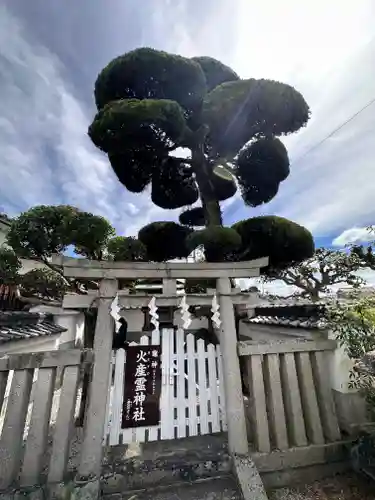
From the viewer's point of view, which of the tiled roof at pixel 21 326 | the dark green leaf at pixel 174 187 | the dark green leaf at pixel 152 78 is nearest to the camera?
the tiled roof at pixel 21 326

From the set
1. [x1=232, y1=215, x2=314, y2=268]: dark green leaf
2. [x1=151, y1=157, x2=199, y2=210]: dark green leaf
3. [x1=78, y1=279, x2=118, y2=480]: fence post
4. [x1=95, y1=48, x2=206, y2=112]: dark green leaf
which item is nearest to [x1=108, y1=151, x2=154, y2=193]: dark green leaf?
[x1=151, y1=157, x2=199, y2=210]: dark green leaf

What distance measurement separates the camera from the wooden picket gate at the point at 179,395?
3369 millimetres

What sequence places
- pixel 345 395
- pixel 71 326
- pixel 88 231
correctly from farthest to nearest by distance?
pixel 71 326
pixel 88 231
pixel 345 395

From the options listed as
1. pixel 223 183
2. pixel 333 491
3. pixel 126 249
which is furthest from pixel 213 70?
pixel 333 491

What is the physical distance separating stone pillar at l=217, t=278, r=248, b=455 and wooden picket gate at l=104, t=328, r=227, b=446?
188 mm

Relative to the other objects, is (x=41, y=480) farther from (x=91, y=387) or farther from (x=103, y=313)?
(x=103, y=313)

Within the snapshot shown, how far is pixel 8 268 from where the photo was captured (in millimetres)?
9211

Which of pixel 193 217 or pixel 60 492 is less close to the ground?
pixel 193 217

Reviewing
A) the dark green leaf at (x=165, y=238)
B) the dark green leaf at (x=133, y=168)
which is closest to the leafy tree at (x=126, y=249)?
the dark green leaf at (x=165, y=238)

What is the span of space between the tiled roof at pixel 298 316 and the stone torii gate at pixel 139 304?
1172mm

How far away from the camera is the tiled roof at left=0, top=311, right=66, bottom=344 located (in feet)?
14.6

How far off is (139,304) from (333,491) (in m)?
3.41

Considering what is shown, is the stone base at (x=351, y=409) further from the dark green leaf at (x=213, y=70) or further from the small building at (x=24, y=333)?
the dark green leaf at (x=213, y=70)

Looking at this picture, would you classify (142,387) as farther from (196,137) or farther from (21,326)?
(196,137)
